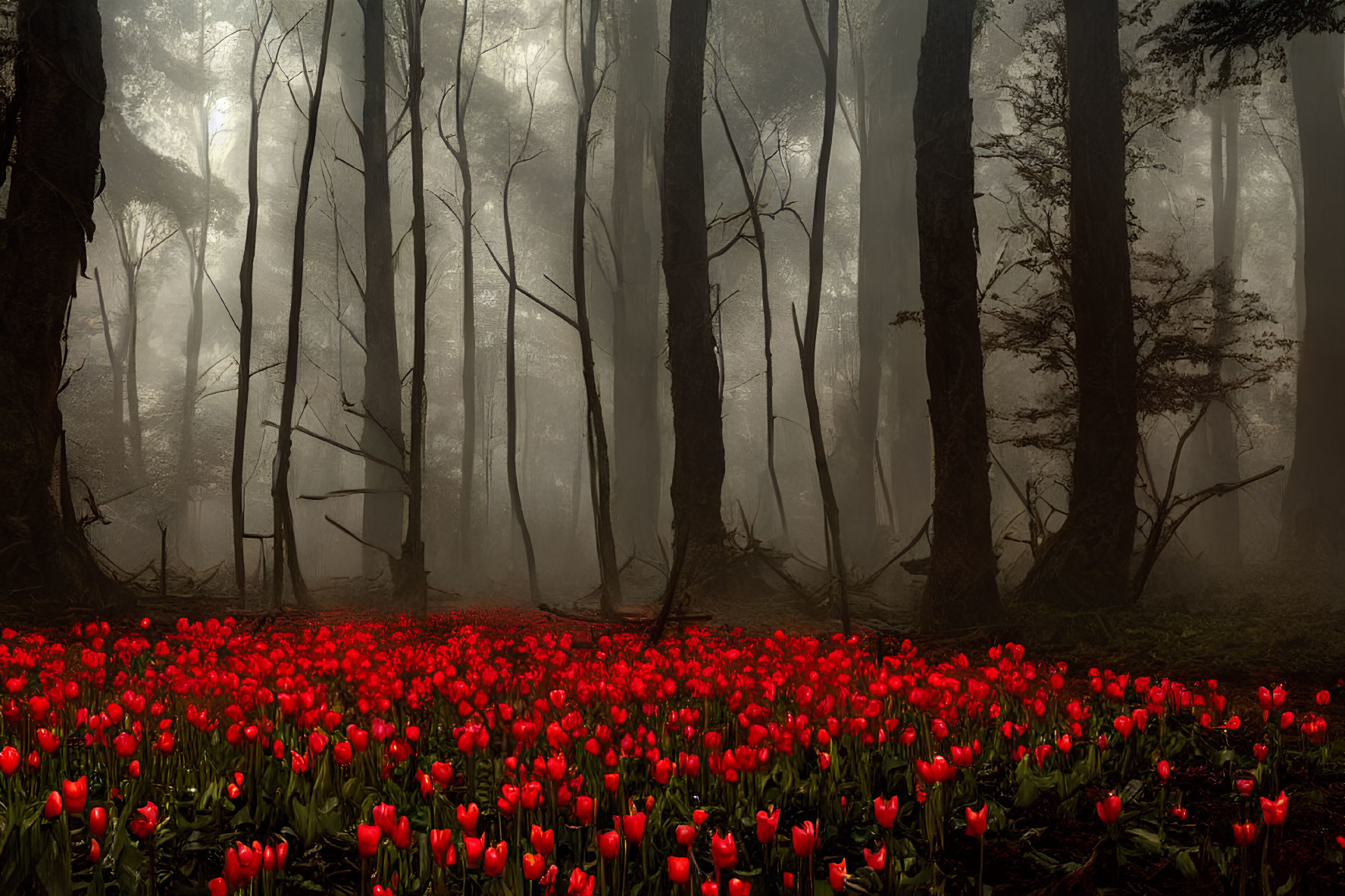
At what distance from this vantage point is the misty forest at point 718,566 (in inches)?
96.9

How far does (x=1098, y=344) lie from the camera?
860cm

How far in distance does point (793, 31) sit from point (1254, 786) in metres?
24.7

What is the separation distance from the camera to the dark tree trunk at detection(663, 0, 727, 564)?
10.5m

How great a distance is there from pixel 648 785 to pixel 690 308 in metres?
8.36

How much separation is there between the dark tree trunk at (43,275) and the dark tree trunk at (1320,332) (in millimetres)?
14912

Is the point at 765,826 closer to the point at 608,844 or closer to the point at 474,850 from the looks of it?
the point at 608,844

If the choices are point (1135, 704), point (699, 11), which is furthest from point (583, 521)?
point (1135, 704)

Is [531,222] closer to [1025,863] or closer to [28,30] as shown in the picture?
[28,30]

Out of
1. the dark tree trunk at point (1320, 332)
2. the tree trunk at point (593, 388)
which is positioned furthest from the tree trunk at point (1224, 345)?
A: the tree trunk at point (593, 388)

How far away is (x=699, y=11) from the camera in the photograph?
11.5 m

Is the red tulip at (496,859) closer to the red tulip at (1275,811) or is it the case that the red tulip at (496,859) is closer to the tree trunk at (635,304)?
the red tulip at (1275,811)

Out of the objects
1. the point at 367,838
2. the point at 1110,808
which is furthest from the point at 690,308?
the point at 367,838

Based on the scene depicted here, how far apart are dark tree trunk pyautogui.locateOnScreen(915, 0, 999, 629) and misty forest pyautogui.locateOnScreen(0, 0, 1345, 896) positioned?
0.04 metres

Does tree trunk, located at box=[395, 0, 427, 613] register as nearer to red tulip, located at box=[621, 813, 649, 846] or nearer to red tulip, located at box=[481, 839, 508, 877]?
red tulip, located at box=[621, 813, 649, 846]
